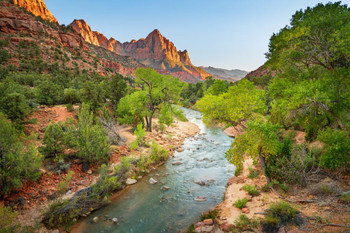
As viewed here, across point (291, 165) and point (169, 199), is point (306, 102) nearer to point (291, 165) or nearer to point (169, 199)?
point (291, 165)

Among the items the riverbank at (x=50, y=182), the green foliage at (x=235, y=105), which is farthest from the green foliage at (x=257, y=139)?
the riverbank at (x=50, y=182)

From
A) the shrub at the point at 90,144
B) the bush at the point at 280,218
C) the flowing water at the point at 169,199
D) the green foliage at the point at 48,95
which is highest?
the green foliage at the point at 48,95

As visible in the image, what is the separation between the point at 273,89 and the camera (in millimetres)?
11633

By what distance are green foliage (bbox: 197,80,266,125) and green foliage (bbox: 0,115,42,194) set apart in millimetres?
9475

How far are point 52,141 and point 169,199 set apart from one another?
26.7ft

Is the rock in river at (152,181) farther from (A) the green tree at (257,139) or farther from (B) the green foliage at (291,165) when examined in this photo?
(B) the green foliage at (291,165)

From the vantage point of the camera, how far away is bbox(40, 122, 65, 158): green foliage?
10414mm

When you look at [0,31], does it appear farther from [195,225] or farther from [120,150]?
[195,225]

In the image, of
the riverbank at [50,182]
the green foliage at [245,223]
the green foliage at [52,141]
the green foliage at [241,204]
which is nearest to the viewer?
the green foliage at [245,223]

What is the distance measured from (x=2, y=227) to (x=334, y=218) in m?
11.6

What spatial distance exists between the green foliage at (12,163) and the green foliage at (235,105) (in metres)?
9.48

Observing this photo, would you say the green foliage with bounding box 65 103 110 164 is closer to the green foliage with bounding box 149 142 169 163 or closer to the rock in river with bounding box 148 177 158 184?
the rock in river with bounding box 148 177 158 184

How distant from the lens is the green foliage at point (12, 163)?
7.51m

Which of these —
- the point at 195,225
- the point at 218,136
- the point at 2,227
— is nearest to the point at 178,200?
the point at 195,225
